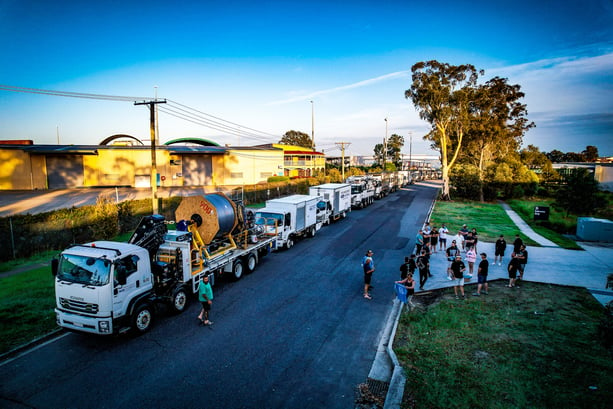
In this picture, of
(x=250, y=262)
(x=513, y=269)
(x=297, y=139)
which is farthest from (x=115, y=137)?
(x=297, y=139)

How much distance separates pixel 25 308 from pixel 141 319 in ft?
15.4

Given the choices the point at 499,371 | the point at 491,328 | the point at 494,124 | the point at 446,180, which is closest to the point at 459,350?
the point at 499,371

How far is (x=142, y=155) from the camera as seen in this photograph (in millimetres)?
51938

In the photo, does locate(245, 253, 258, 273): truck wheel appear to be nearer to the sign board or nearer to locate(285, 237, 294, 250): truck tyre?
locate(285, 237, 294, 250): truck tyre

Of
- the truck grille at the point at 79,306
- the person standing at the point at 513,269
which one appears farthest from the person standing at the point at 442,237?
the truck grille at the point at 79,306

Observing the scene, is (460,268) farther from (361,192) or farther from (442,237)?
(361,192)

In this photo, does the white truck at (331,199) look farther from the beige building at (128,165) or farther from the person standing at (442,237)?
the beige building at (128,165)

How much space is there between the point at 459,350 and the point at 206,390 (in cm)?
638

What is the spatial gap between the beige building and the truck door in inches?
1670

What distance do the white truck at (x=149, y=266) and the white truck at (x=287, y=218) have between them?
3.20 metres

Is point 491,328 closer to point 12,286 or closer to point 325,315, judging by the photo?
point 325,315

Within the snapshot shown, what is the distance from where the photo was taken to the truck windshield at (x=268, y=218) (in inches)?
771

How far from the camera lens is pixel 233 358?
901 cm

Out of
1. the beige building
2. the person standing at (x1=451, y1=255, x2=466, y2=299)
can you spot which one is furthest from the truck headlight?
the beige building
